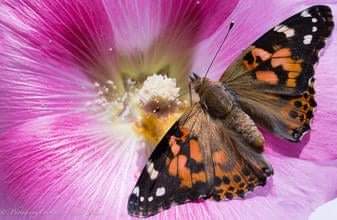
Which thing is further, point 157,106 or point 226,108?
point 157,106

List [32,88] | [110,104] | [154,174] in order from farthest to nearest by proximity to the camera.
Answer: [110,104] < [32,88] < [154,174]

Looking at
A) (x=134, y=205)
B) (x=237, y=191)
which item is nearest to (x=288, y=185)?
(x=237, y=191)

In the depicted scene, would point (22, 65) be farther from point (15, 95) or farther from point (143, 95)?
point (143, 95)

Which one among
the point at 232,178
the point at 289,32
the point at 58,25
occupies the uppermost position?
the point at 58,25

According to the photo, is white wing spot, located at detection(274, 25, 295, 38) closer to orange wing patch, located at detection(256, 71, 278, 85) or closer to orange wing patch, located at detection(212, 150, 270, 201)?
orange wing patch, located at detection(256, 71, 278, 85)

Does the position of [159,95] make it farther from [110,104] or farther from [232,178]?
[232,178]

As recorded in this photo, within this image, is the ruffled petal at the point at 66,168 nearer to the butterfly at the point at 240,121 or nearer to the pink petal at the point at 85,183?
the pink petal at the point at 85,183

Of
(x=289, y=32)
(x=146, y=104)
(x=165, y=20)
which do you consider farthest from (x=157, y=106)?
(x=289, y=32)
